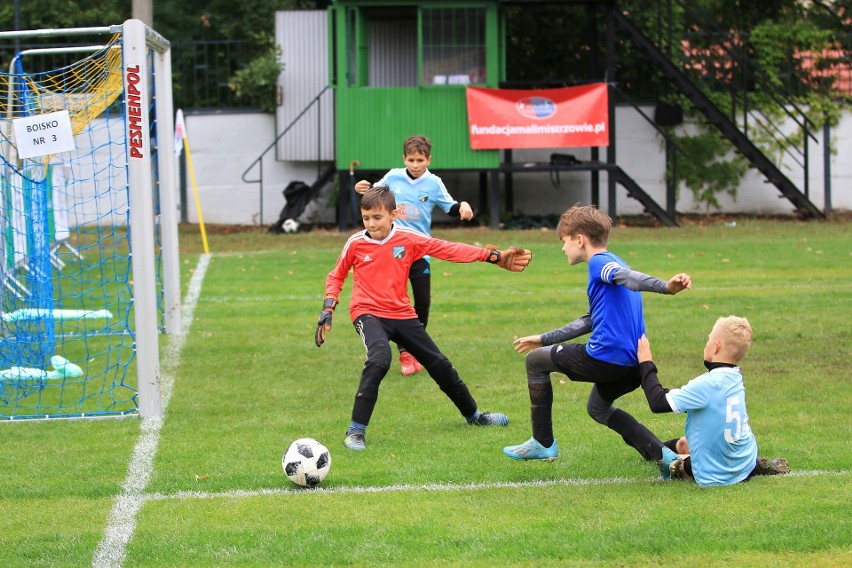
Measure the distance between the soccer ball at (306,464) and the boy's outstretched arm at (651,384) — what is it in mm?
1753

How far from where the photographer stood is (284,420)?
25.9 ft

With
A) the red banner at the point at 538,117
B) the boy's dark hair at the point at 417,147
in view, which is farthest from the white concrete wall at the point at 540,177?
the boy's dark hair at the point at 417,147

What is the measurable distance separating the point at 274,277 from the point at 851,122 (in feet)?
47.9

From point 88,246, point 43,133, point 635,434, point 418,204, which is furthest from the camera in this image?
point 88,246

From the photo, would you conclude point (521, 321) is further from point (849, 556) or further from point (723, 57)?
point (723, 57)

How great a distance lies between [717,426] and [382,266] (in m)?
2.48

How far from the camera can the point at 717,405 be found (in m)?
5.78

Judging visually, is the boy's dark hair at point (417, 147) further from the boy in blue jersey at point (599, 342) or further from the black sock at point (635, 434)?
the black sock at point (635, 434)

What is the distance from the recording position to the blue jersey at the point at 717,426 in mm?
5789

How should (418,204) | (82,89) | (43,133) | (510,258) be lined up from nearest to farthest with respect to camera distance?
(510,258)
(43,133)
(418,204)
(82,89)

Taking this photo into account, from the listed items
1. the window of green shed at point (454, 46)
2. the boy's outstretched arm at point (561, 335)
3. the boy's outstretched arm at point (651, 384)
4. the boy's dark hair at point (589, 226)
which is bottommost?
the boy's outstretched arm at point (651, 384)

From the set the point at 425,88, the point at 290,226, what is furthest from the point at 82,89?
the point at 290,226

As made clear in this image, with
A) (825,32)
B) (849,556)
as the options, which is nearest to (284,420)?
(849,556)

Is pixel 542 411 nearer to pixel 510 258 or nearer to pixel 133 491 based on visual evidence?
pixel 510 258
